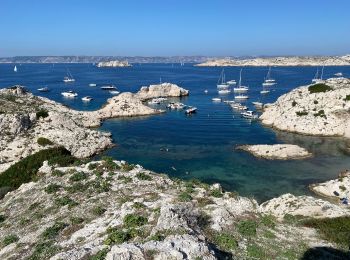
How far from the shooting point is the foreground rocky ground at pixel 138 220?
727 inches

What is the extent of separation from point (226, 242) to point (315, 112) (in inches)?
2737

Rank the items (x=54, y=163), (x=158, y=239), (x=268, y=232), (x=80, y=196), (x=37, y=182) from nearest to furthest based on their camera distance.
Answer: (x=158, y=239) < (x=268, y=232) < (x=80, y=196) < (x=37, y=182) < (x=54, y=163)

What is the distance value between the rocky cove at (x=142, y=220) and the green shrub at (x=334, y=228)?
164 millimetres

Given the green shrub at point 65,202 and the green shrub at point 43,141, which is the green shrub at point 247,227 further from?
the green shrub at point 43,141

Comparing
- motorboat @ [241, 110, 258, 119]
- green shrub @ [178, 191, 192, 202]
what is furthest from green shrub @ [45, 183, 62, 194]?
motorboat @ [241, 110, 258, 119]

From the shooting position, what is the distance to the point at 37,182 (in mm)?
32844

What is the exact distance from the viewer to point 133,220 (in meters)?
21.2

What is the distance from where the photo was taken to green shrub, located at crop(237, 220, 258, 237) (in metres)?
22.4

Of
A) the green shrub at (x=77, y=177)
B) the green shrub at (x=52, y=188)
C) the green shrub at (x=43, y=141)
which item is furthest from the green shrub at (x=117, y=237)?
the green shrub at (x=43, y=141)

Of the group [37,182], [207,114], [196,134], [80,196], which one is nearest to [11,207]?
[37,182]

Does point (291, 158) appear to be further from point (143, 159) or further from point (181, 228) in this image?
point (181, 228)

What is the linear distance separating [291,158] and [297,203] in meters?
29.6

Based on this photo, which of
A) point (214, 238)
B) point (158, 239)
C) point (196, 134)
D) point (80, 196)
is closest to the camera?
point (158, 239)

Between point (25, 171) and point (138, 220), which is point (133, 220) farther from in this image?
point (25, 171)
